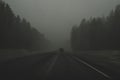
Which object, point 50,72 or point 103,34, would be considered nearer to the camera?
point 50,72

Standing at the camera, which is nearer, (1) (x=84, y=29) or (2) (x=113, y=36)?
Result: (2) (x=113, y=36)

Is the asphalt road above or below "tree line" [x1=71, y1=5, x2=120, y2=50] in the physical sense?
below

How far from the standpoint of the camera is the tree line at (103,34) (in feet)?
256

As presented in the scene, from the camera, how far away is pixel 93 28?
104 meters

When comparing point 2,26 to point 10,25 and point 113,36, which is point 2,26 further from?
point 113,36

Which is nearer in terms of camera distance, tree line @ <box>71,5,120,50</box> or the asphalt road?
the asphalt road

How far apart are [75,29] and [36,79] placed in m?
145

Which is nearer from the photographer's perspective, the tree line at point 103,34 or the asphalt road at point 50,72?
the asphalt road at point 50,72

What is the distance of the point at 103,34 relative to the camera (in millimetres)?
90938

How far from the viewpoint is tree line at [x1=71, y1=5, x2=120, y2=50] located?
78.1m

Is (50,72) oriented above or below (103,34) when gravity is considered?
below

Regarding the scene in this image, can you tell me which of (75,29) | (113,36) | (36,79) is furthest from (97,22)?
(36,79)

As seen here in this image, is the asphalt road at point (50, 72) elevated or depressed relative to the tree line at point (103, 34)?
depressed

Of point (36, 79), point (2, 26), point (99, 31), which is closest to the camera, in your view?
point (36, 79)
